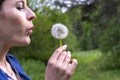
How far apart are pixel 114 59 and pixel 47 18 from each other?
96.7 inches

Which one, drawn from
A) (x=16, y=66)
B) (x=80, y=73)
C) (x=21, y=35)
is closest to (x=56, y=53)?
(x=21, y=35)

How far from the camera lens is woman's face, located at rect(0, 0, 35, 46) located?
1.18 meters

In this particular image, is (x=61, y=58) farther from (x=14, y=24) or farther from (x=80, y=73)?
(x=80, y=73)

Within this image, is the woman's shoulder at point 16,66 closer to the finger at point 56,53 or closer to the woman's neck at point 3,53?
the woman's neck at point 3,53

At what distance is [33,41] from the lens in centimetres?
1013

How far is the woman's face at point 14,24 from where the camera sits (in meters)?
1.18

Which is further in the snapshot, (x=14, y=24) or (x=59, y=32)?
(x=59, y=32)

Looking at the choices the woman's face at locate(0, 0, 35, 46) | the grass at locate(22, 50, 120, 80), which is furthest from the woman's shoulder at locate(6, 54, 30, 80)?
the grass at locate(22, 50, 120, 80)

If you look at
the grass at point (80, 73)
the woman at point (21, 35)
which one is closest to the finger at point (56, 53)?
the woman at point (21, 35)

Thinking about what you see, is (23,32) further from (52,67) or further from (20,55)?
(20,55)

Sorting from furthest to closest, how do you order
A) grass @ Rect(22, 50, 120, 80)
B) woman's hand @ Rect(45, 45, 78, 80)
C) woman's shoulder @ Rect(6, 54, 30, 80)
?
grass @ Rect(22, 50, 120, 80) → woman's shoulder @ Rect(6, 54, 30, 80) → woman's hand @ Rect(45, 45, 78, 80)

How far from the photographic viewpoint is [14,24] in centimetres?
118

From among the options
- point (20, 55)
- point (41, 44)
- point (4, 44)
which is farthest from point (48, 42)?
point (4, 44)

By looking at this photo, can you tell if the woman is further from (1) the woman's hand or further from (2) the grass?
(2) the grass
